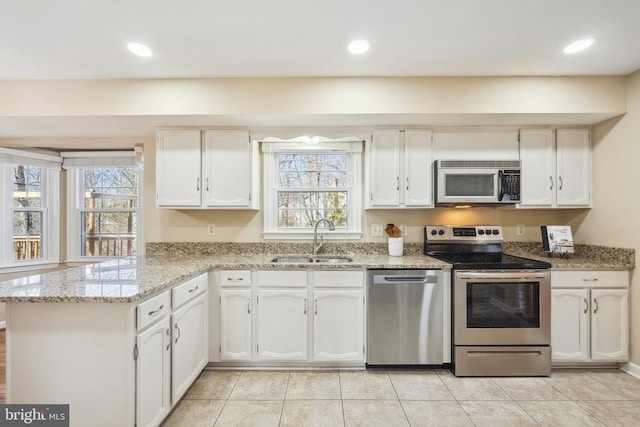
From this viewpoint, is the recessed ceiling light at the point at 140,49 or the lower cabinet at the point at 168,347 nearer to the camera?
the lower cabinet at the point at 168,347

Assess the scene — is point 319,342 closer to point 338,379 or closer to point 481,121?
point 338,379

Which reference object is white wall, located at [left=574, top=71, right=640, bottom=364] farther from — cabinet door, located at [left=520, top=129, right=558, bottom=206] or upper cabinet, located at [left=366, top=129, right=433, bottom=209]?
upper cabinet, located at [left=366, top=129, right=433, bottom=209]

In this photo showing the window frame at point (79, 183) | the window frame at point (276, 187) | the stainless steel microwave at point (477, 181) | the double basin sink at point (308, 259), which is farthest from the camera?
the window frame at point (79, 183)

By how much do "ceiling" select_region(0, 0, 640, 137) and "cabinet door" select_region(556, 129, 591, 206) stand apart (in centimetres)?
56

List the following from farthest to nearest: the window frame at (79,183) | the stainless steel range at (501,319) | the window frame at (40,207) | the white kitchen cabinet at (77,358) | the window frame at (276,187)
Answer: the window frame at (79,183), the window frame at (40,207), the window frame at (276,187), the stainless steel range at (501,319), the white kitchen cabinet at (77,358)

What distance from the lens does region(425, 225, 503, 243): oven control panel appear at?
296 centimetres

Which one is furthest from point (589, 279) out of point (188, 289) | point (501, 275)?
point (188, 289)

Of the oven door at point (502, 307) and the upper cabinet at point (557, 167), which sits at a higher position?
the upper cabinet at point (557, 167)

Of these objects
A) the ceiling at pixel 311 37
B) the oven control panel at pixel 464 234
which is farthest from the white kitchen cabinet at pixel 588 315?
the ceiling at pixel 311 37

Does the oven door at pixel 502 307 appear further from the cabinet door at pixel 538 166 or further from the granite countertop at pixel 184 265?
the cabinet door at pixel 538 166

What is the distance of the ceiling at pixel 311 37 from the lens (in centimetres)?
170

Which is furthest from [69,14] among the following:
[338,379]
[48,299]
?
[338,379]

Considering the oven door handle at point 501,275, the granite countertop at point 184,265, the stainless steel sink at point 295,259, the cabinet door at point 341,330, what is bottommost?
the cabinet door at point 341,330

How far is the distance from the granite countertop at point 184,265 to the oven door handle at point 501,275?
0.13 meters
